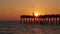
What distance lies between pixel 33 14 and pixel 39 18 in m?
3.21

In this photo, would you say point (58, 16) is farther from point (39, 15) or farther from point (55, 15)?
point (39, 15)

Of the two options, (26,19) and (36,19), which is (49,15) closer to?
A: (36,19)

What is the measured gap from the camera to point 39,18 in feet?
238

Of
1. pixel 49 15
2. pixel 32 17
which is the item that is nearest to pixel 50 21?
pixel 49 15

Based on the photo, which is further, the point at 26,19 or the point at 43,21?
the point at 26,19

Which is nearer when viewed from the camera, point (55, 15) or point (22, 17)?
point (55, 15)

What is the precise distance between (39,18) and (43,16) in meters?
1.99

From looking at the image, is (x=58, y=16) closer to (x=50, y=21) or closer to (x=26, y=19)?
(x=50, y=21)

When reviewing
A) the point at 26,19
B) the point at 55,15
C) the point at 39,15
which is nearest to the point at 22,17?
the point at 26,19

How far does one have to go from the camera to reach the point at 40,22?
70750 millimetres

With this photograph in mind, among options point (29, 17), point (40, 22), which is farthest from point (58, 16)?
point (29, 17)

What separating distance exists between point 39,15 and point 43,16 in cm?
224

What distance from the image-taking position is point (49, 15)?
235 ft

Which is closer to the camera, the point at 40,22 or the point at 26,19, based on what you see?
the point at 40,22
